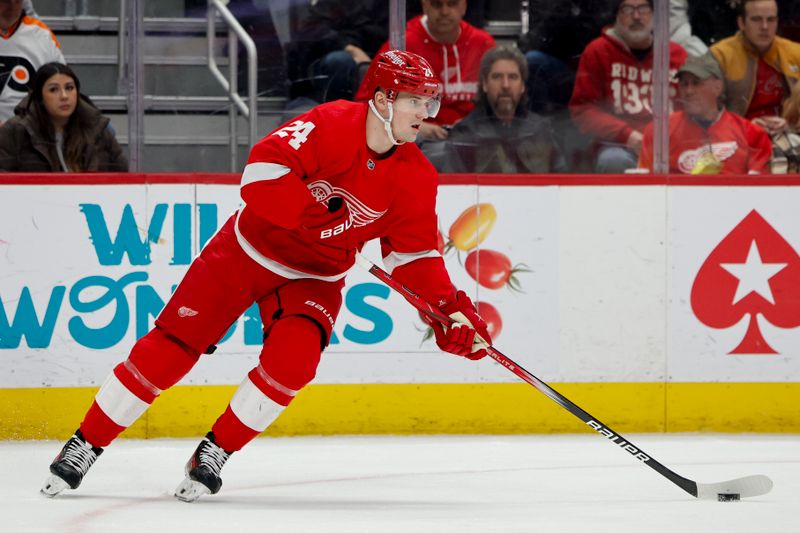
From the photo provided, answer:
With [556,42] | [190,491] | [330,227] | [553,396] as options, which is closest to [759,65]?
[556,42]

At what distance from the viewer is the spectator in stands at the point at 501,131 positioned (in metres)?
4.78

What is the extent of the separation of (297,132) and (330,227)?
264 millimetres

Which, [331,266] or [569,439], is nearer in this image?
[331,266]

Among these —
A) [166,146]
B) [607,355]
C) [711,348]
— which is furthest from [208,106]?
[711,348]

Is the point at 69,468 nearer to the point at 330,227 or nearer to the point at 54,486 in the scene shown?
the point at 54,486

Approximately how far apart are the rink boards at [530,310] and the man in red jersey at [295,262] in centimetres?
106

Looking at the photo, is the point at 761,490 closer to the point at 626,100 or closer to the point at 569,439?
the point at 569,439

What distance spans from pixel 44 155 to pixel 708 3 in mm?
2408

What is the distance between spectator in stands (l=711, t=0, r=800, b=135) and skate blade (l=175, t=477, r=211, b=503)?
2566 mm

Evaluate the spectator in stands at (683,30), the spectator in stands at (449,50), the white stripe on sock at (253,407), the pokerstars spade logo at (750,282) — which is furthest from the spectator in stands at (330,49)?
the white stripe on sock at (253,407)

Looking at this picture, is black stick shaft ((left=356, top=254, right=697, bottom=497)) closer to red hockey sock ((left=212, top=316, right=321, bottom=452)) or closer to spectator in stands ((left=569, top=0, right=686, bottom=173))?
red hockey sock ((left=212, top=316, right=321, bottom=452))

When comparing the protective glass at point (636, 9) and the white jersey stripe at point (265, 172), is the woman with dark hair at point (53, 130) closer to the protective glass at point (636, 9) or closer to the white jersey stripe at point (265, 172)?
the white jersey stripe at point (265, 172)

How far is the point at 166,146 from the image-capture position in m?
4.68

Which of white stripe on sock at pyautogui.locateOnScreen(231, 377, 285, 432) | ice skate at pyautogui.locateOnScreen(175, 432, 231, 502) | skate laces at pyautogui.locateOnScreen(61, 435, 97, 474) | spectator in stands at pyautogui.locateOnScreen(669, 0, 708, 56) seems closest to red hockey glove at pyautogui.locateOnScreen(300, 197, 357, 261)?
white stripe on sock at pyautogui.locateOnScreen(231, 377, 285, 432)
